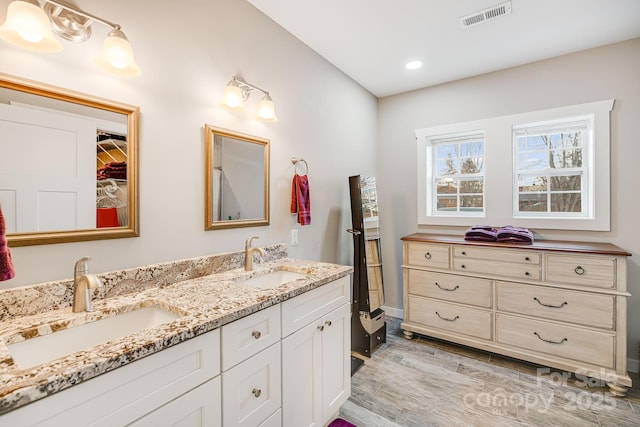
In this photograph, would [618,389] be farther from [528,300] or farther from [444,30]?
[444,30]

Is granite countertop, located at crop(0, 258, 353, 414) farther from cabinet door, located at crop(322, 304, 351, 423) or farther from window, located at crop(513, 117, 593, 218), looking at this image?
window, located at crop(513, 117, 593, 218)

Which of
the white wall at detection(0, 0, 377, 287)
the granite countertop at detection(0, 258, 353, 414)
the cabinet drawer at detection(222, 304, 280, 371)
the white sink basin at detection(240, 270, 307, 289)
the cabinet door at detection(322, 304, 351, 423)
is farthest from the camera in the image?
the white sink basin at detection(240, 270, 307, 289)

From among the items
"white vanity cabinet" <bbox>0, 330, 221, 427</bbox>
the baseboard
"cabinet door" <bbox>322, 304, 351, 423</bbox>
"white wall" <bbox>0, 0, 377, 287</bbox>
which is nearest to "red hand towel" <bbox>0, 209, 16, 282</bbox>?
"white wall" <bbox>0, 0, 377, 287</bbox>

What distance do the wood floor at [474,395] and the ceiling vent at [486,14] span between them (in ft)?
8.65

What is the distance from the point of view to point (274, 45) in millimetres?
2127

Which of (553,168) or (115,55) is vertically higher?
(115,55)

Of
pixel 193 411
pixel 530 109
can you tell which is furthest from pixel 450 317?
pixel 193 411

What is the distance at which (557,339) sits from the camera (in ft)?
7.28

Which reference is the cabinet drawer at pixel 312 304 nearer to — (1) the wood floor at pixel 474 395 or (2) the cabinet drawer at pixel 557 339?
(1) the wood floor at pixel 474 395

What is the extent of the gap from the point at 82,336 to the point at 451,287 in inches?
102

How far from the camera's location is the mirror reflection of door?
2.64 m

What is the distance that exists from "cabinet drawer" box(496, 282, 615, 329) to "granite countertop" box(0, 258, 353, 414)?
5.12 feet

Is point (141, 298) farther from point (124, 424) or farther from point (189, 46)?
point (189, 46)

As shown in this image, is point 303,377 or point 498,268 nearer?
point 303,377
